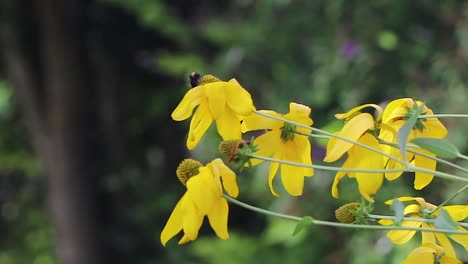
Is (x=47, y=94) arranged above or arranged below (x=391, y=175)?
above

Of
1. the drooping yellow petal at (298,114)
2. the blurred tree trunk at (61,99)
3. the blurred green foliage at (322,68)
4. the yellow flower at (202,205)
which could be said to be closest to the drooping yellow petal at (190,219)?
the yellow flower at (202,205)

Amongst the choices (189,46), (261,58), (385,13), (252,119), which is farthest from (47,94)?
(252,119)

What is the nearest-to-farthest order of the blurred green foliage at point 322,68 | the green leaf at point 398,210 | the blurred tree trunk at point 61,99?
the green leaf at point 398,210
the blurred green foliage at point 322,68
the blurred tree trunk at point 61,99

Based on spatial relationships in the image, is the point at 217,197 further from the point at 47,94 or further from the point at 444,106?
the point at 47,94

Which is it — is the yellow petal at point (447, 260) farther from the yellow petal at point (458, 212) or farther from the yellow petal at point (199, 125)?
the yellow petal at point (199, 125)

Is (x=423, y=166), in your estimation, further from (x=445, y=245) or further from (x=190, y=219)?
(x=190, y=219)

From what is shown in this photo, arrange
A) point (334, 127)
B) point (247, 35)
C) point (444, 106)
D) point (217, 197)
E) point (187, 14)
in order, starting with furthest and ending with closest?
point (187, 14), point (247, 35), point (444, 106), point (334, 127), point (217, 197)

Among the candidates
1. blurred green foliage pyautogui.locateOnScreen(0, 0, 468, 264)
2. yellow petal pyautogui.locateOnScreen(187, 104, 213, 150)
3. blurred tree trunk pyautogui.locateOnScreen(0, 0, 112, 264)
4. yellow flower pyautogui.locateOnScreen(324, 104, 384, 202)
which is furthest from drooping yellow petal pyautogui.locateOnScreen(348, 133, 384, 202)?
blurred tree trunk pyautogui.locateOnScreen(0, 0, 112, 264)
